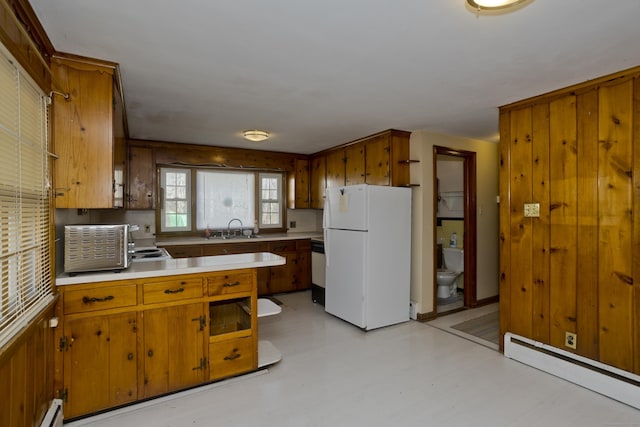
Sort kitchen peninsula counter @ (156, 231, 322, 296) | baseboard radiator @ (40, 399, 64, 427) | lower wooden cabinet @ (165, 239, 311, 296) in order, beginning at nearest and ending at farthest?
1. baseboard radiator @ (40, 399, 64, 427)
2. kitchen peninsula counter @ (156, 231, 322, 296)
3. lower wooden cabinet @ (165, 239, 311, 296)

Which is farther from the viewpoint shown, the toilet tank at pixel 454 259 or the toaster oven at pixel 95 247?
the toilet tank at pixel 454 259

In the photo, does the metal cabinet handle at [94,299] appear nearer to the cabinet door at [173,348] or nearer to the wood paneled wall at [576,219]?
the cabinet door at [173,348]

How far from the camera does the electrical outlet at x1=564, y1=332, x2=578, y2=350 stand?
2.52 meters

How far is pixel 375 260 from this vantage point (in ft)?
11.7

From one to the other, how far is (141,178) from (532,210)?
14.8 ft

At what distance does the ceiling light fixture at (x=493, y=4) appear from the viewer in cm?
143

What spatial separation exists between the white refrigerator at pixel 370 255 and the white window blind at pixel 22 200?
8.57 ft

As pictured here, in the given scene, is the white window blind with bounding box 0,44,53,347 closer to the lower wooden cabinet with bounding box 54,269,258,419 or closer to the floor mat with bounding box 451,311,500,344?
the lower wooden cabinet with bounding box 54,269,258,419

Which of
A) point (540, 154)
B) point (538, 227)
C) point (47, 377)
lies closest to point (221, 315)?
point (47, 377)

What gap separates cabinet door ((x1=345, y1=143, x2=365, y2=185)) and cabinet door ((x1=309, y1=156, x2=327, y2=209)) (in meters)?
0.65

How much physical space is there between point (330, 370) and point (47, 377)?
1854 mm

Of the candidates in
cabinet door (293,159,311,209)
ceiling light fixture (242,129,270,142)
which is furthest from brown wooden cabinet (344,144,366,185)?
ceiling light fixture (242,129,270,142)

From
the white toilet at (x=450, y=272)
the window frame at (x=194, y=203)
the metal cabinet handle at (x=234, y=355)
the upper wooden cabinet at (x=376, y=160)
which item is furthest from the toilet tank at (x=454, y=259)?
the metal cabinet handle at (x=234, y=355)

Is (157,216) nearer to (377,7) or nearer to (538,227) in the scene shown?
(377,7)
